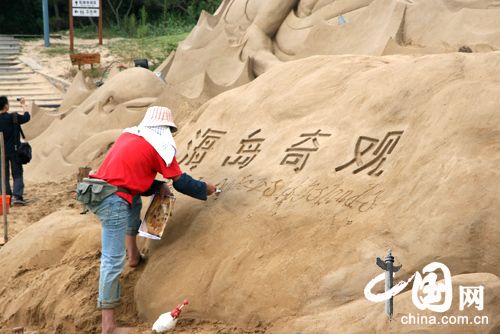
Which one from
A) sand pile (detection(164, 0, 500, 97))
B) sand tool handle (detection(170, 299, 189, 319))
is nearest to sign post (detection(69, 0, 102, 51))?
sand pile (detection(164, 0, 500, 97))

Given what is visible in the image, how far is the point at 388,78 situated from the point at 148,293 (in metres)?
1.77

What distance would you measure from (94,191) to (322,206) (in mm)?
1153

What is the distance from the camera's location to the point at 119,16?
24234 millimetres

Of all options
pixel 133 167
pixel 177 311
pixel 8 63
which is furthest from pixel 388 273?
pixel 8 63

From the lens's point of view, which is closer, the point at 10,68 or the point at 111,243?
the point at 111,243

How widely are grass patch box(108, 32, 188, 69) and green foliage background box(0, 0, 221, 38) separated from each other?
1.91 m

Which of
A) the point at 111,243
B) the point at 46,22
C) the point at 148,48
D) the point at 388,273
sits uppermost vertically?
the point at 388,273

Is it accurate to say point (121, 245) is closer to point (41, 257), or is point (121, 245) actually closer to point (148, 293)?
point (148, 293)

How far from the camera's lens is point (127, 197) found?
4.37m

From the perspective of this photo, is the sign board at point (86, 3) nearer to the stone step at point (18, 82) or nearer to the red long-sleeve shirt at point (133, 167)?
the stone step at point (18, 82)

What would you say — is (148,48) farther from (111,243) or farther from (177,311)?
(177,311)

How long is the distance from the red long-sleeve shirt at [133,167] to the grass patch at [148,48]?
1297cm

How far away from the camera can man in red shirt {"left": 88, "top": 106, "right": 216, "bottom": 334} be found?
4324mm

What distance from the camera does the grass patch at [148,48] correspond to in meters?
18.0
